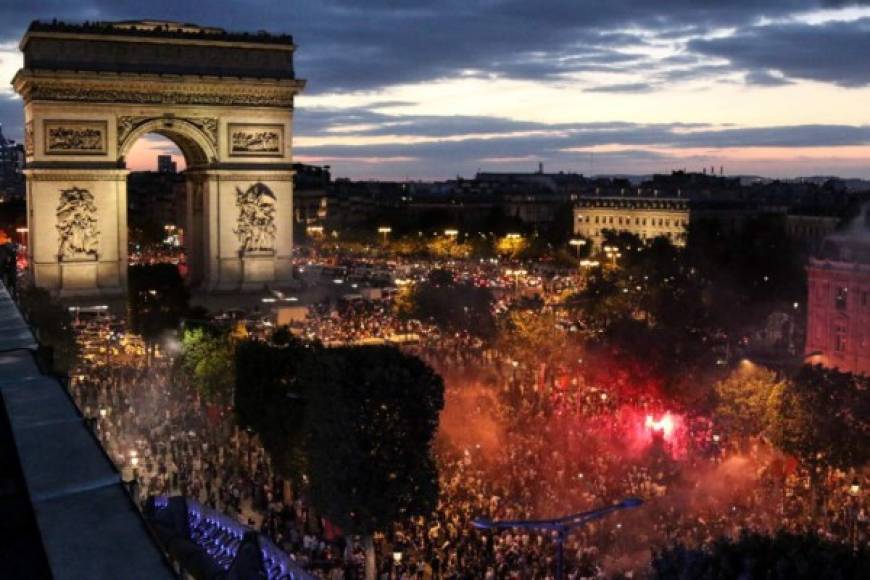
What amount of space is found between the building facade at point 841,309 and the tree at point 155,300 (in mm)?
19492

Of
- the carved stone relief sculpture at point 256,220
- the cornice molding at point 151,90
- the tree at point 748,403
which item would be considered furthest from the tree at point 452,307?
the tree at point 748,403

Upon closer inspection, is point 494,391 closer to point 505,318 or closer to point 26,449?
point 505,318

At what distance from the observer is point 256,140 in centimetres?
3709

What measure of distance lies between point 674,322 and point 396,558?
22.2m

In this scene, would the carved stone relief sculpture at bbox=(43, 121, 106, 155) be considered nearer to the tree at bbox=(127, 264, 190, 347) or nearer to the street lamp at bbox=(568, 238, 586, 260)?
the tree at bbox=(127, 264, 190, 347)

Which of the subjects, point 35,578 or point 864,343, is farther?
point 864,343

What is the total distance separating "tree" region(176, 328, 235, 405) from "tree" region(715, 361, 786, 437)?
1148cm

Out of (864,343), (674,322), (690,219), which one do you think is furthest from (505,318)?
(690,219)

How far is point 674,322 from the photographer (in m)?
37.6

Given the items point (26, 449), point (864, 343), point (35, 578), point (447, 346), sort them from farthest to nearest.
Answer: point (447, 346) < point (864, 343) < point (26, 449) < point (35, 578)

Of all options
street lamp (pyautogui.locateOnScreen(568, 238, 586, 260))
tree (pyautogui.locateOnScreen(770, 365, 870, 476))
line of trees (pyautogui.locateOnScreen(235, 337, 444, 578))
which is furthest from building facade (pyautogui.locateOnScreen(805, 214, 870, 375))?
street lamp (pyautogui.locateOnScreen(568, 238, 586, 260))

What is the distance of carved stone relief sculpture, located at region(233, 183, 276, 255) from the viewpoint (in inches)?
1470

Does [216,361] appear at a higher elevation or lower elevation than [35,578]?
lower

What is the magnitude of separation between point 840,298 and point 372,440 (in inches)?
889
